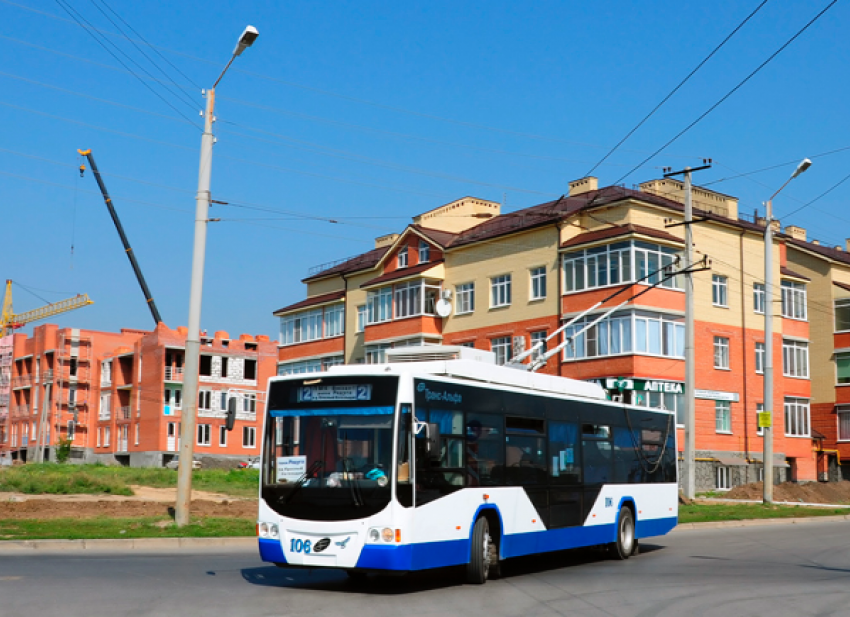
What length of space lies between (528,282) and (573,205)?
4364mm

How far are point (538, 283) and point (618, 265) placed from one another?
5.46 m

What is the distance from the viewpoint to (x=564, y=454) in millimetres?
16422

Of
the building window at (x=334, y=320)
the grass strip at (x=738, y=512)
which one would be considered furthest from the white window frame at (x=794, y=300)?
the building window at (x=334, y=320)

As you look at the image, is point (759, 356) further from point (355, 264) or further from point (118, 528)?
point (118, 528)

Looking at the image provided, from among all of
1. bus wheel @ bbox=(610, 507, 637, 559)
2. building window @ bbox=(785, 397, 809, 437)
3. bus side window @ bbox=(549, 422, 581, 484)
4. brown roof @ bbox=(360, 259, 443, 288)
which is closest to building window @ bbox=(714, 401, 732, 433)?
building window @ bbox=(785, 397, 809, 437)

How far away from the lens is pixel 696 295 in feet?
154

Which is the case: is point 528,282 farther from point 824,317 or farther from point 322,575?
point 322,575

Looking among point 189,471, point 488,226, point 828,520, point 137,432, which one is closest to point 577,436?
point 189,471

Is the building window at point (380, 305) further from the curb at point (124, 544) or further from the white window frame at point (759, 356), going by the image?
the curb at point (124, 544)

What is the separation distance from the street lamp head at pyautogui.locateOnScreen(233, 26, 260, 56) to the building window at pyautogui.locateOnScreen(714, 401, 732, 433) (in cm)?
3193

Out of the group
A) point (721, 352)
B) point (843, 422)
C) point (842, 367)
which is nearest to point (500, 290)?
point (721, 352)

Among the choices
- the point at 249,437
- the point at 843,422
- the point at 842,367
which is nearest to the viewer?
the point at 843,422

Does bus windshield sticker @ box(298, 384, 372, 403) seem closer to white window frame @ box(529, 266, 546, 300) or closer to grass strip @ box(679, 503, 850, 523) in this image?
grass strip @ box(679, 503, 850, 523)

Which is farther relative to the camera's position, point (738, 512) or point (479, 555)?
point (738, 512)
